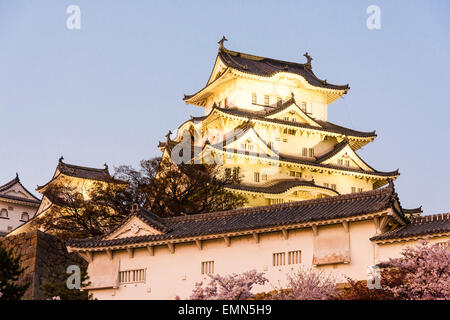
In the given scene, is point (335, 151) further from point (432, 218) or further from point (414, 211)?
point (432, 218)

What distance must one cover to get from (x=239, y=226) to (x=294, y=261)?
2.82m

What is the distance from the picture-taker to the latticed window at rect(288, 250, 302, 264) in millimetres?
31922

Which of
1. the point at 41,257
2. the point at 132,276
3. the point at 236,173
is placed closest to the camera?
the point at 132,276

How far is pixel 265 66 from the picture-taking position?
66.9 meters

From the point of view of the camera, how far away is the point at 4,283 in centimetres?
2797

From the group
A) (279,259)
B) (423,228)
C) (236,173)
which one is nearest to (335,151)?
(236,173)

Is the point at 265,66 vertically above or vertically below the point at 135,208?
above

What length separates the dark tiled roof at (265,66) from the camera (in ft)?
210

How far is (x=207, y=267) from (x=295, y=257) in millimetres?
3753

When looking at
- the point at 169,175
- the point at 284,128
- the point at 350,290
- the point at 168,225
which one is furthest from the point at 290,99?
the point at 350,290

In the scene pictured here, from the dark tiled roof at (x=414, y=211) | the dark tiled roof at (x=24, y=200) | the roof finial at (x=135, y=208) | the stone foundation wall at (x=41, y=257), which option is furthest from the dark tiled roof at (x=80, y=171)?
the roof finial at (x=135, y=208)

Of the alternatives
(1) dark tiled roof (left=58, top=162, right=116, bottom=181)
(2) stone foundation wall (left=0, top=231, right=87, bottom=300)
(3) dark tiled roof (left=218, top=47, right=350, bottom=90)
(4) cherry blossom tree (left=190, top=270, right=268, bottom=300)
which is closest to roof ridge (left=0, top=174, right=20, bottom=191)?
(1) dark tiled roof (left=58, top=162, right=116, bottom=181)

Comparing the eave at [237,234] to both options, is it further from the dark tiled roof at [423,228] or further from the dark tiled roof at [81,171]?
the dark tiled roof at [81,171]

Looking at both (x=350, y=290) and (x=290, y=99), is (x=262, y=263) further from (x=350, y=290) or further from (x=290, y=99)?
(x=290, y=99)
